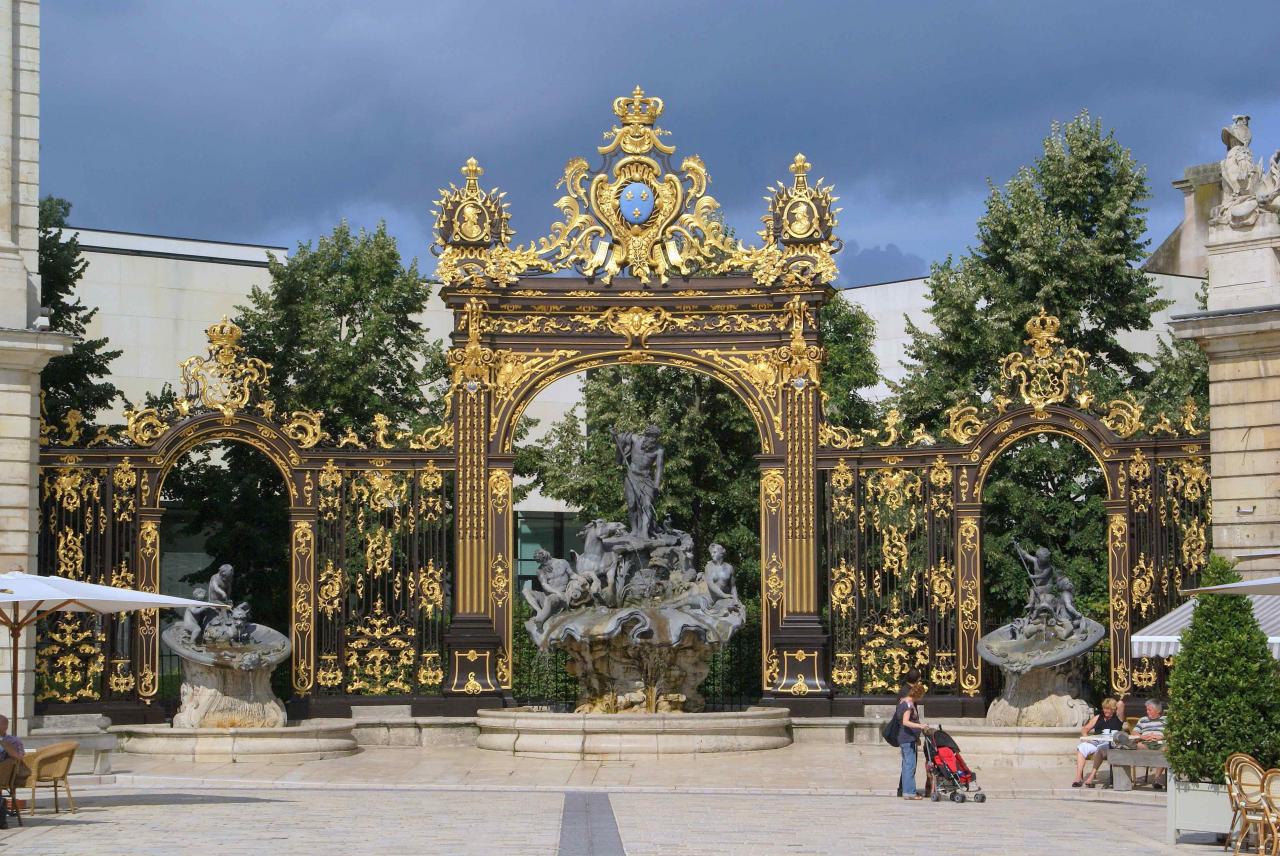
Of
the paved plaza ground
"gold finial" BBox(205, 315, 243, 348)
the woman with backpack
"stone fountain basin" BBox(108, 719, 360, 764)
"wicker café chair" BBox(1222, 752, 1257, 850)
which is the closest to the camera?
the paved plaza ground

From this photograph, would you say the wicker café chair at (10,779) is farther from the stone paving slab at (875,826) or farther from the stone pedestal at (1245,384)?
the stone pedestal at (1245,384)

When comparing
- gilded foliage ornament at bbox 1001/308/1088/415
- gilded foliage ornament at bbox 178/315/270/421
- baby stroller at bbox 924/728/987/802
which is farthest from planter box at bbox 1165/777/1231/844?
gilded foliage ornament at bbox 178/315/270/421

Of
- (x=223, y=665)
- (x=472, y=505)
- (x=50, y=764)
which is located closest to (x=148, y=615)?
(x=223, y=665)

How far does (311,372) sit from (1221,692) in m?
21.5

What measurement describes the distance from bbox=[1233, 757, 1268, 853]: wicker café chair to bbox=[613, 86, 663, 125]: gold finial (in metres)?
13.2

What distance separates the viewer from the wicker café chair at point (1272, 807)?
46.2ft

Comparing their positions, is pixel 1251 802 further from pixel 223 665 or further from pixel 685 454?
pixel 685 454

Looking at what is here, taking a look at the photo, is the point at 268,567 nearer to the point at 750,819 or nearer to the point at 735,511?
the point at 735,511

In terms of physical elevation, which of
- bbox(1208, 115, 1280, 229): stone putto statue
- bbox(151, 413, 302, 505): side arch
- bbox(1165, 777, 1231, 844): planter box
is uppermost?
bbox(1208, 115, 1280, 229): stone putto statue

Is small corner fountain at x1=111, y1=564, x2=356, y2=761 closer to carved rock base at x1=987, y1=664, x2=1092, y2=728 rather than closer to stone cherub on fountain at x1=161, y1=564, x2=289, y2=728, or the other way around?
stone cherub on fountain at x1=161, y1=564, x2=289, y2=728

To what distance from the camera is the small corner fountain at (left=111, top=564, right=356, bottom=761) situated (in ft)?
73.4

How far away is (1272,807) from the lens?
557 inches

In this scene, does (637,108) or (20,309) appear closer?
(20,309)

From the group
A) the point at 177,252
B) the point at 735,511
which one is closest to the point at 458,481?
the point at 735,511
